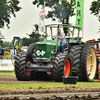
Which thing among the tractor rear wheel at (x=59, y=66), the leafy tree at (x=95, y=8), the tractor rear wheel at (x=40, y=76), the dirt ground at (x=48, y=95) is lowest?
the tractor rear wheel at (x=40, y=76)

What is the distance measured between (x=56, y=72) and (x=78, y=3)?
14.0 meters

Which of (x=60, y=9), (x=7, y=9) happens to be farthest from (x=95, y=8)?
(x=7, y=9)

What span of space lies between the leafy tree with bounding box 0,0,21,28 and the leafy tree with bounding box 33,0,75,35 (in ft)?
33.2

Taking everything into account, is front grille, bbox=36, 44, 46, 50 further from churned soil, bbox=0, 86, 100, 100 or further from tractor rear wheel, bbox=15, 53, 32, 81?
churned soil, bbox=0, 86, 100, 100

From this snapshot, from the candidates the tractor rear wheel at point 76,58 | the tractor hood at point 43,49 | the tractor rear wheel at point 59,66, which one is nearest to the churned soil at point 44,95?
the tractor rear wheel at point 59,66

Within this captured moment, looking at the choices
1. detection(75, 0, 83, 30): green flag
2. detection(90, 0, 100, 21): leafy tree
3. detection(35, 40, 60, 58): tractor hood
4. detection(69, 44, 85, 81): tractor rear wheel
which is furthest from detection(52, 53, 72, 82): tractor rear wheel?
detection(90, 0, 100, 21): leafy tree

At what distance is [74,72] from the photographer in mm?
14406

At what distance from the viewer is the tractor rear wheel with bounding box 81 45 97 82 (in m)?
14.3

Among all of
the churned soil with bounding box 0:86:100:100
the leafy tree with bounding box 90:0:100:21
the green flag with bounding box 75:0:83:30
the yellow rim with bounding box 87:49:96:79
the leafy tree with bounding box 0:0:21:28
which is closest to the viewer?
the churned soil with bounding box 0:86:100:100

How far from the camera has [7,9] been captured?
35250 mm

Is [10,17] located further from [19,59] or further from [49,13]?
[19,59]

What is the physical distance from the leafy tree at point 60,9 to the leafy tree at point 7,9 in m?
10.1

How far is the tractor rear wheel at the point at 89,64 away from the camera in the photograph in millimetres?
14297

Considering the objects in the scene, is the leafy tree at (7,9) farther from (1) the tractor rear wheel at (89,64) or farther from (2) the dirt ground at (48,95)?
(2) the dirt ground at (48,95)
